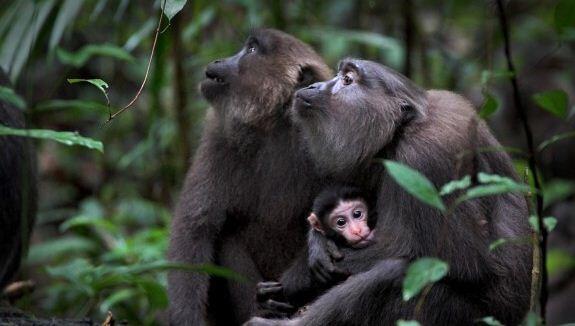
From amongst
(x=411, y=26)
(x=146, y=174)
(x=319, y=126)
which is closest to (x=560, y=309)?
(x=411, y=26)

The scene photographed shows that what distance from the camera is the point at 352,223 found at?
14.2 feet

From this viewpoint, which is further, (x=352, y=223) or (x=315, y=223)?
(x=315, y=223)

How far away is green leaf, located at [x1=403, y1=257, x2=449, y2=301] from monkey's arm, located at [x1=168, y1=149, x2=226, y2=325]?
2.03 meters

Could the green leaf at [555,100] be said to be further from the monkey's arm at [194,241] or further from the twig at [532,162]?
the monkey's arm at [194,241]

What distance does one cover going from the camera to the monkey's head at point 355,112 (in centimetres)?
433

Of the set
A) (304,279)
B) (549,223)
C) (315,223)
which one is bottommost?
(304,279)

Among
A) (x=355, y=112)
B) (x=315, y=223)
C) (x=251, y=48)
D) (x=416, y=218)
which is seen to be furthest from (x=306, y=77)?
(x=416, y=218)

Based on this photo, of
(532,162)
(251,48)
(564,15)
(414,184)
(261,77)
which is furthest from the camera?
(251,48)

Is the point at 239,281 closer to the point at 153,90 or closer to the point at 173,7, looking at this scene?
the point at 153,90

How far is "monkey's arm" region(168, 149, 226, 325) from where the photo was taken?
193 inches

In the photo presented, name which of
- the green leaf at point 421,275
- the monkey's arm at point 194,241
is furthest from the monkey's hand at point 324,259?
the green leaf at point 421,275

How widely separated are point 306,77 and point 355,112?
77 cm

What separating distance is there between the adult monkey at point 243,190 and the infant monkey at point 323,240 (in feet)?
0.89

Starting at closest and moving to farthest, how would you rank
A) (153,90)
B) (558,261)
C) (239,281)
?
(239,281) → (153,90) → (558,261)
